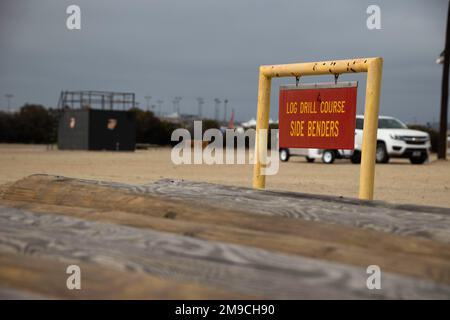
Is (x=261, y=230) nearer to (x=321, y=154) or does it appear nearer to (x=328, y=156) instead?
(x=328, y=156)

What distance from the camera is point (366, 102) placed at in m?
5.57

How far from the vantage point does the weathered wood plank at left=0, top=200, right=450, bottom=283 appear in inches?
90.3

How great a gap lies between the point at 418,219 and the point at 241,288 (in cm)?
134

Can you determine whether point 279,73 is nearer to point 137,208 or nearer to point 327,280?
point 137,208

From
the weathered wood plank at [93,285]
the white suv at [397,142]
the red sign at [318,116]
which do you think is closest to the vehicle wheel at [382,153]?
the white suv at [397,142]

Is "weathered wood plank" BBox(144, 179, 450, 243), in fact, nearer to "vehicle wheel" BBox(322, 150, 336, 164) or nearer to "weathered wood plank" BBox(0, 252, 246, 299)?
"weathered wood plank" BBox(0, 252, 246, 299)

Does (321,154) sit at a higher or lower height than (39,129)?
lower

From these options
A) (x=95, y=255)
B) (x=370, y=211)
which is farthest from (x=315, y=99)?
(x=95, y=255)

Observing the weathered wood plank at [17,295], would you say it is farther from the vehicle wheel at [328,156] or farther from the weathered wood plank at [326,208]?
the vehicle wheel at [328,156]

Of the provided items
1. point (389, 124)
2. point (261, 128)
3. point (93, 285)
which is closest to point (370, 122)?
point (261, 128)

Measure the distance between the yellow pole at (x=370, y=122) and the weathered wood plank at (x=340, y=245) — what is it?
9.65 feet

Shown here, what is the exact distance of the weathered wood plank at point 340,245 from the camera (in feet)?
7.52

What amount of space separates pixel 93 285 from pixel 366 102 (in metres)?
3.94

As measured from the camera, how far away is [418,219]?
3.08m
